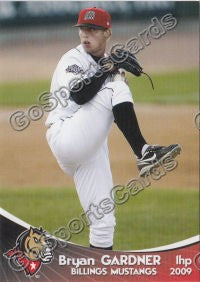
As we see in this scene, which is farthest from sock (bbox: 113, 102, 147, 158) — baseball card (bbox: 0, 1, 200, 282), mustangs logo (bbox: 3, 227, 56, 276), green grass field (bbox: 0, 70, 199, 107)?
mustangs logo (bbox: 3, 227, 56, 276)

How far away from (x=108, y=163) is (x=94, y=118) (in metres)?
0.23

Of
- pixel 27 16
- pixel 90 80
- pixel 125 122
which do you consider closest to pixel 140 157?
pixel 125 122

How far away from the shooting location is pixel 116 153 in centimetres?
315

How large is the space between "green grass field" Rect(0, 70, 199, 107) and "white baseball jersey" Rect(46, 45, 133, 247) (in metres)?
0.13

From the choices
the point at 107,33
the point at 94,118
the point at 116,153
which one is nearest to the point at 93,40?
the point at 107,33

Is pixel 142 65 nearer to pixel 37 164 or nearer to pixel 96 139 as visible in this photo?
pixel 96 139

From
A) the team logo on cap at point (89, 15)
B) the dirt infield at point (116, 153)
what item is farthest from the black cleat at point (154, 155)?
the team logo on cap at point (89, 15)

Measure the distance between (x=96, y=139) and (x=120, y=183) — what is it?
1.01 feet

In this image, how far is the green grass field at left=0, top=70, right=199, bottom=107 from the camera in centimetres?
314

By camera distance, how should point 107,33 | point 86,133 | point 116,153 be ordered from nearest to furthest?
1. point 86,133
2. point 107,33
3. point 116,153

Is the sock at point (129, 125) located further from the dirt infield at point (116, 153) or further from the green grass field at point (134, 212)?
the green grass field at point (134, 212)

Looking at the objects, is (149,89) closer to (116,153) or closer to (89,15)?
(116,153)

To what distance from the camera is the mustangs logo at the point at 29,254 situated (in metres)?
3.15

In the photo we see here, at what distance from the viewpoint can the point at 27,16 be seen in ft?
10.3
